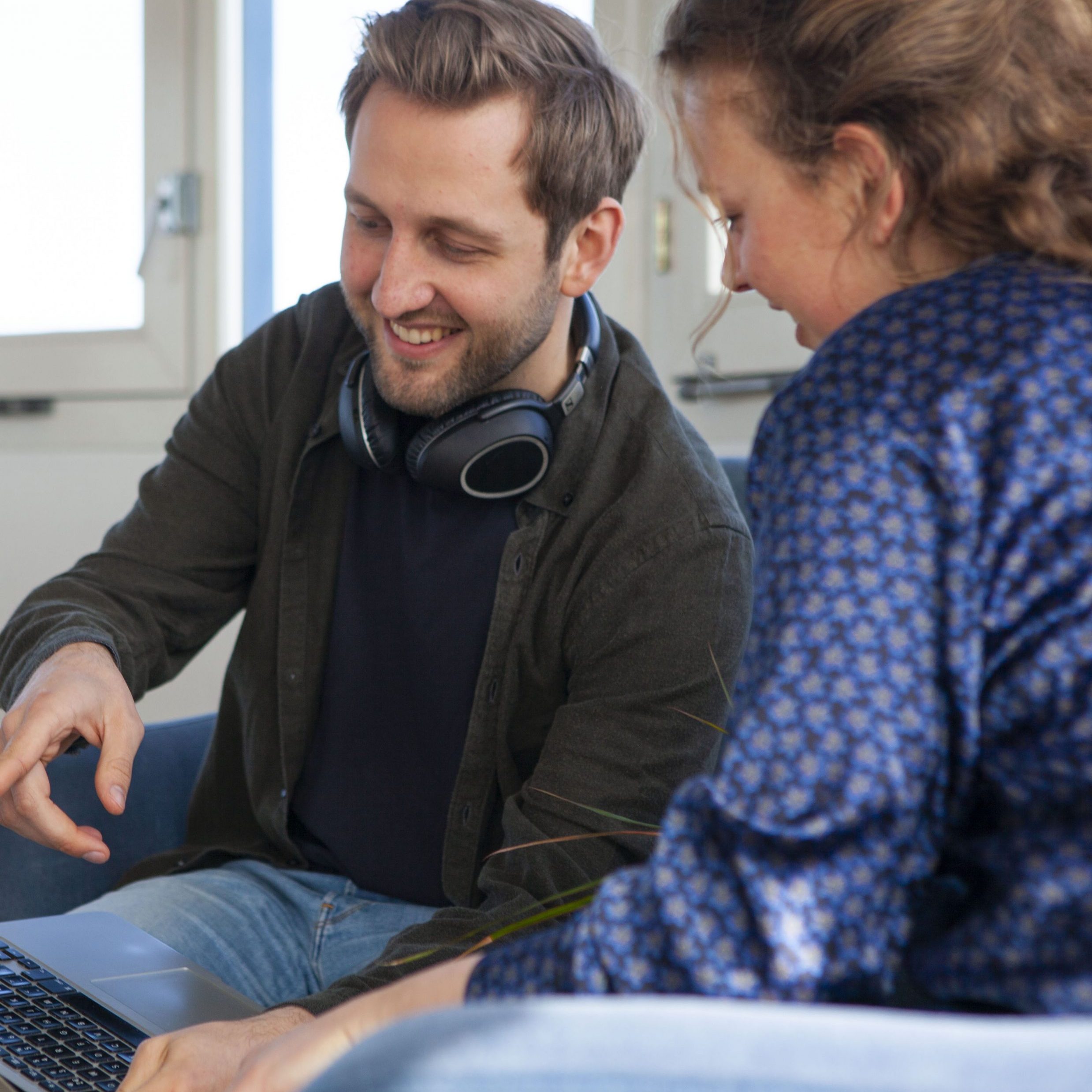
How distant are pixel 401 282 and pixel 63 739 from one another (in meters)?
0.53

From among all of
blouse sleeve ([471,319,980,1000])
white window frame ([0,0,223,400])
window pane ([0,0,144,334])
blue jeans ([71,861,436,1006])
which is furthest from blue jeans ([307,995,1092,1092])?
window pane ([0,0,144,334])

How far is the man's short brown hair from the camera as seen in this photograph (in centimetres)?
126

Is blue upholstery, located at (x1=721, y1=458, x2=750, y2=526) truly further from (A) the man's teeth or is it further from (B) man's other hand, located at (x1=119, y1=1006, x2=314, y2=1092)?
(B) man's other hand, located at (x1=119, y1=1006, x2=314, y2=1092)

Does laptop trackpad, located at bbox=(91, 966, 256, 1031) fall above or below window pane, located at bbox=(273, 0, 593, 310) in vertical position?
below

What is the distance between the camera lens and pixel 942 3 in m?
0.71

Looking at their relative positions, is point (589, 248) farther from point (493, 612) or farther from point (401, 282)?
point (493, 612)

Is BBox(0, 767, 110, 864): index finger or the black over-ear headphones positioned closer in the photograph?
BBox(0, 767, 110, 864): index finger

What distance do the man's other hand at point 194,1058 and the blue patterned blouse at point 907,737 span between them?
0.77 ft

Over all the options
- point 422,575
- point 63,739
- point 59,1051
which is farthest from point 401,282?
point 59,1051

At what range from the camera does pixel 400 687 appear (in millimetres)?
1343

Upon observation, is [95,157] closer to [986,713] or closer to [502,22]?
[502,22]

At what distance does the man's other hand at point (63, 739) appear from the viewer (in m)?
1.02

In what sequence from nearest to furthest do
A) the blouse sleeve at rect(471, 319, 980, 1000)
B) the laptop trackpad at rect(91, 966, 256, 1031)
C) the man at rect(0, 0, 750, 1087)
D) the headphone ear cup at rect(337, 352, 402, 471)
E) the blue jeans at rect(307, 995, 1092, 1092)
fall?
1. the blue jeans at rect(307, 995, 1092, 1092)
2. the blouse sleeve at rect(471, 319, 980, 1000)
3. the laptop trackpad at rect(91, 966, 256, 1031)
4. the man at rect(0, 0, 750, 1087)
5. the headphone ear cup at rect(337, 352, 402, 471)

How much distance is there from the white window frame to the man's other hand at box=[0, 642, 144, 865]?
1.49 metres
